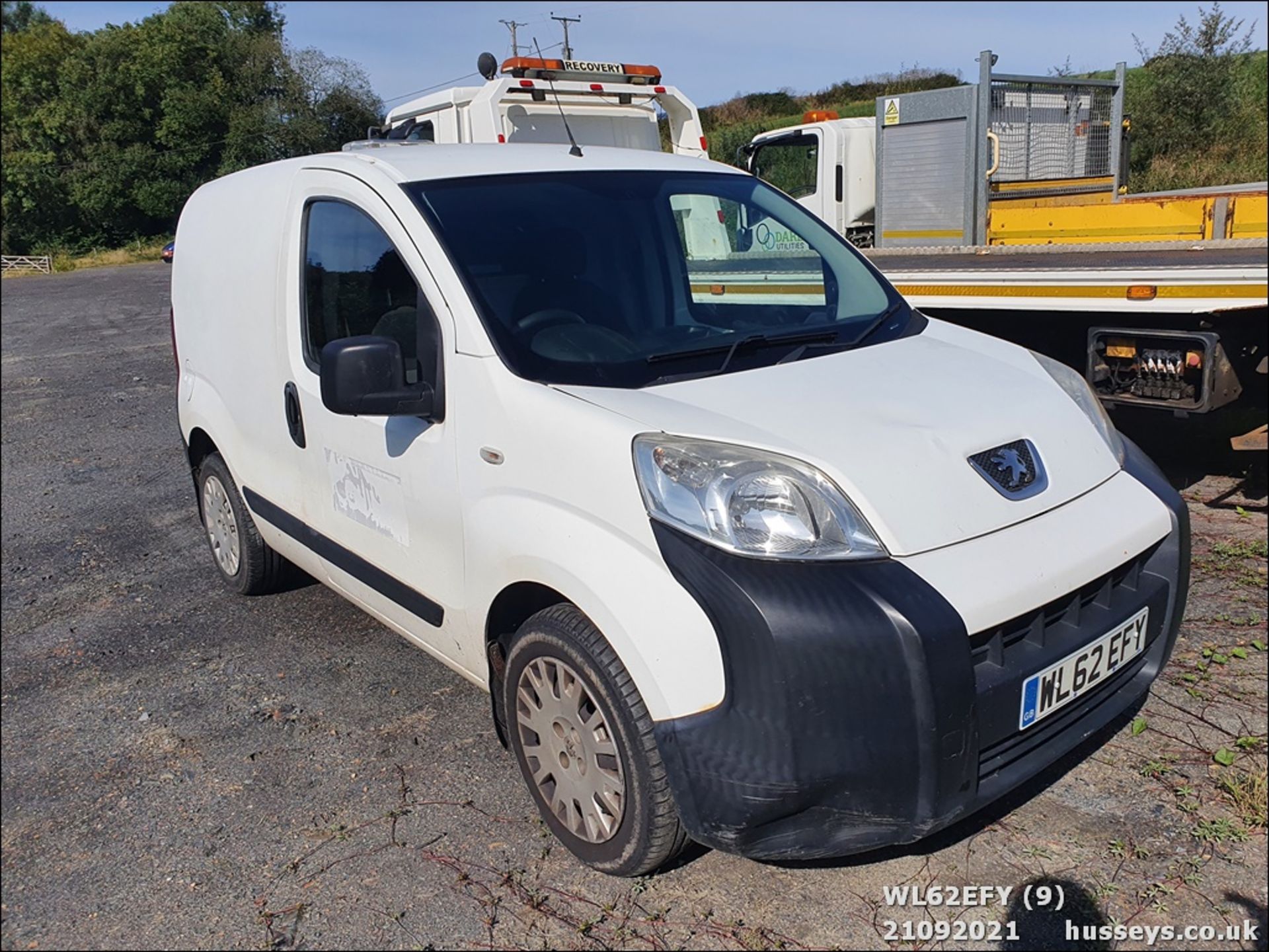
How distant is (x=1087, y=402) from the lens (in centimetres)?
294

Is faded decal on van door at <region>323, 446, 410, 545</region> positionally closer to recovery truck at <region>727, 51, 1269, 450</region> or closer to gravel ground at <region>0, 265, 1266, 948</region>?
gravel ground at <region>0, 265, 1266, 948</region>

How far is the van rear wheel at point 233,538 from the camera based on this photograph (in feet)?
14.4

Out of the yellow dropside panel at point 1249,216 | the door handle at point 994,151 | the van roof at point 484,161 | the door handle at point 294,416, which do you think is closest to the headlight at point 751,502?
the van roof at point 484,161

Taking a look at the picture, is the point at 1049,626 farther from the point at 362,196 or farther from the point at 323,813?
the point at 362,196

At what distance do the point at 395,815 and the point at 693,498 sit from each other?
1.41 meters

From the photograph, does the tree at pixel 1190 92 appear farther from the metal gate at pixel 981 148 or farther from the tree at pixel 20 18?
the tree at pixel 20 18

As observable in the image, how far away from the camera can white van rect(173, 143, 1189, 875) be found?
2.14 meters

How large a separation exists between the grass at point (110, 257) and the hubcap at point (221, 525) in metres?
1.20

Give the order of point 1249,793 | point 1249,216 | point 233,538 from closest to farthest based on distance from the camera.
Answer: point 1249,793 → point 233,538 → point 1249,216

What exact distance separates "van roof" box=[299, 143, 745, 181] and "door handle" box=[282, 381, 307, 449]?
772mm

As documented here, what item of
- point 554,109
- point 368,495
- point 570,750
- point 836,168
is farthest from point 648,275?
point 836,168

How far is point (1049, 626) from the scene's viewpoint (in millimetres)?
2408

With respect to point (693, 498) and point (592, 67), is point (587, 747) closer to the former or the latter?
point (693, 498)

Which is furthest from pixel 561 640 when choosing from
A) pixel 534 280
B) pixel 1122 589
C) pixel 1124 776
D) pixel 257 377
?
pixel 257 377
